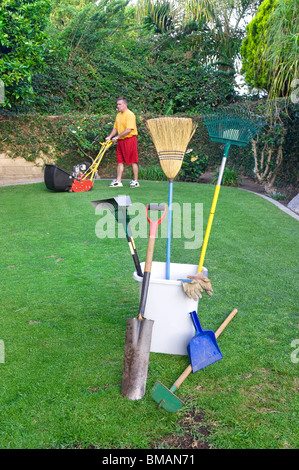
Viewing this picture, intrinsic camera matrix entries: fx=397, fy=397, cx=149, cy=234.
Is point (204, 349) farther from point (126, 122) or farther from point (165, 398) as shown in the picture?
point (126, 122)

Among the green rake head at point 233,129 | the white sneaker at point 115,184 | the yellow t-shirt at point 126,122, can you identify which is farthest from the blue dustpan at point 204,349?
the white sneaker at point 115,184

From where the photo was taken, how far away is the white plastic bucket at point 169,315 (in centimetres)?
213

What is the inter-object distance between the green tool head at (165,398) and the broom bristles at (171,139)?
→ 118 centimetres

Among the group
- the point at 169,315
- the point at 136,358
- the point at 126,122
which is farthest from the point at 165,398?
the point at 126,122

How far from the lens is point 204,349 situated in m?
2.05

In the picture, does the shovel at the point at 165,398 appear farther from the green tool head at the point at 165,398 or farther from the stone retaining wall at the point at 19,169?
the stone retaining wall at the point at 19,169

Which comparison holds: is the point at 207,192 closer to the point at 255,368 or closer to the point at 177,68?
the point at 255,368

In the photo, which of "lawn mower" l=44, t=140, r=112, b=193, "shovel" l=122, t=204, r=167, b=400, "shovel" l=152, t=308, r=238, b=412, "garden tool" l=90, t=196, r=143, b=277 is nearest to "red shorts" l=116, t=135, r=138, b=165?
"lawn mower" l=44, t=140, r=112, b=193

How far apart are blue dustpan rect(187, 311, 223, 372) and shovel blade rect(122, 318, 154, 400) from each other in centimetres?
27

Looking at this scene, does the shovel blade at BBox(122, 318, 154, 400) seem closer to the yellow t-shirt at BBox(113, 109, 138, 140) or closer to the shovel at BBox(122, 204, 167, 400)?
the shovel at BBox(122, 204, 167, 400)

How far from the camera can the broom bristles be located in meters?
2.30

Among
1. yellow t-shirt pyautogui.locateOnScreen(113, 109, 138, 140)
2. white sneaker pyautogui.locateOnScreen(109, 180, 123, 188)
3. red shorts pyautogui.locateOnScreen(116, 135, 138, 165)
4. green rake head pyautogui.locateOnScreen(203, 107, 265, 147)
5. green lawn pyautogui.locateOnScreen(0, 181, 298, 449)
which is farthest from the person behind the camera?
white sneaker pyautogui.locateOnScreen(109, 180, 123, 188)

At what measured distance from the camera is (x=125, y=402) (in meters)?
1.78

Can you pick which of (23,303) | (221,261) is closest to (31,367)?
(23,303)
